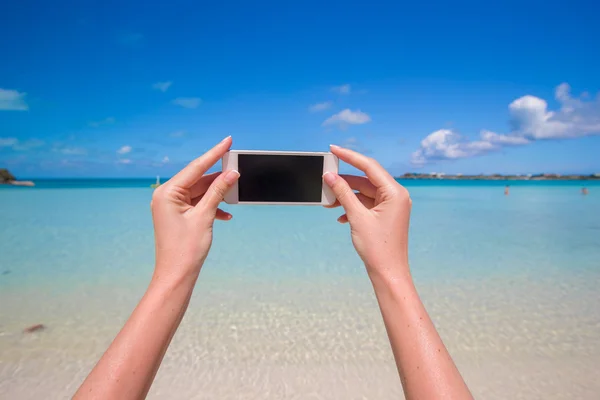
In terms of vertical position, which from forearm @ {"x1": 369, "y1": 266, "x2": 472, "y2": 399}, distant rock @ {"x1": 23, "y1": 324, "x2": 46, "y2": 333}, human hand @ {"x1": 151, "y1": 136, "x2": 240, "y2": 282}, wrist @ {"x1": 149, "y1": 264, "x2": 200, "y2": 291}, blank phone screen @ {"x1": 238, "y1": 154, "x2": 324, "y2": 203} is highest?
blank phone screen @ {"x1": 238, "y1": 154, "x2": 324, "y2": 203}

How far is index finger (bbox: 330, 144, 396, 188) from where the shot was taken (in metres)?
1.30

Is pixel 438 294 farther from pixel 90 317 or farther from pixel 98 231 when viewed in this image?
pixel 98 231

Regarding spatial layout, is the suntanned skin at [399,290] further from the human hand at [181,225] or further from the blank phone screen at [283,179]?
the human hand at [181,225]

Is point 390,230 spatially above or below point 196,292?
above

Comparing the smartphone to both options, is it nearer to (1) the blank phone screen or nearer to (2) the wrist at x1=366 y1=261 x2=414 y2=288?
(1) the blank phone screen

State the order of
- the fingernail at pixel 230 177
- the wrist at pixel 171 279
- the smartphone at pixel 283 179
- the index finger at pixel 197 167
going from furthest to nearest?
the smartphone at pixel 283 179 < the fingernail at pixel 230 177 < the index finger at pixel 197 167 < the wrist at pixel 171 279

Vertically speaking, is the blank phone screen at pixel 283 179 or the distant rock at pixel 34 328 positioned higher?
the blank phone screen at pixel 283 179

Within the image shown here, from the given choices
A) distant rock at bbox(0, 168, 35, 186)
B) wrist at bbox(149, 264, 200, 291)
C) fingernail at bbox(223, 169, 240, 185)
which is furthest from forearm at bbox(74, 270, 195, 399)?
distant rock at bbox(0, 168, 35, 186)

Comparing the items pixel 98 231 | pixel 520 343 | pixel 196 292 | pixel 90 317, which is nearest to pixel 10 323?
pixel 90 317

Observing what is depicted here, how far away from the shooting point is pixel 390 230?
4.06ft

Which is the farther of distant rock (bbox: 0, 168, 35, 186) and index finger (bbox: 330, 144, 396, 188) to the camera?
distant rock (bbox: 0, 168, 35, 186)

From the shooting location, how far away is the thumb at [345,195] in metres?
1.34

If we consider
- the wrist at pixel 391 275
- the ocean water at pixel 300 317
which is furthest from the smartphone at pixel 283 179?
the ocean water at pixel 300 317

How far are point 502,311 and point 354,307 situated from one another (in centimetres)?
185
